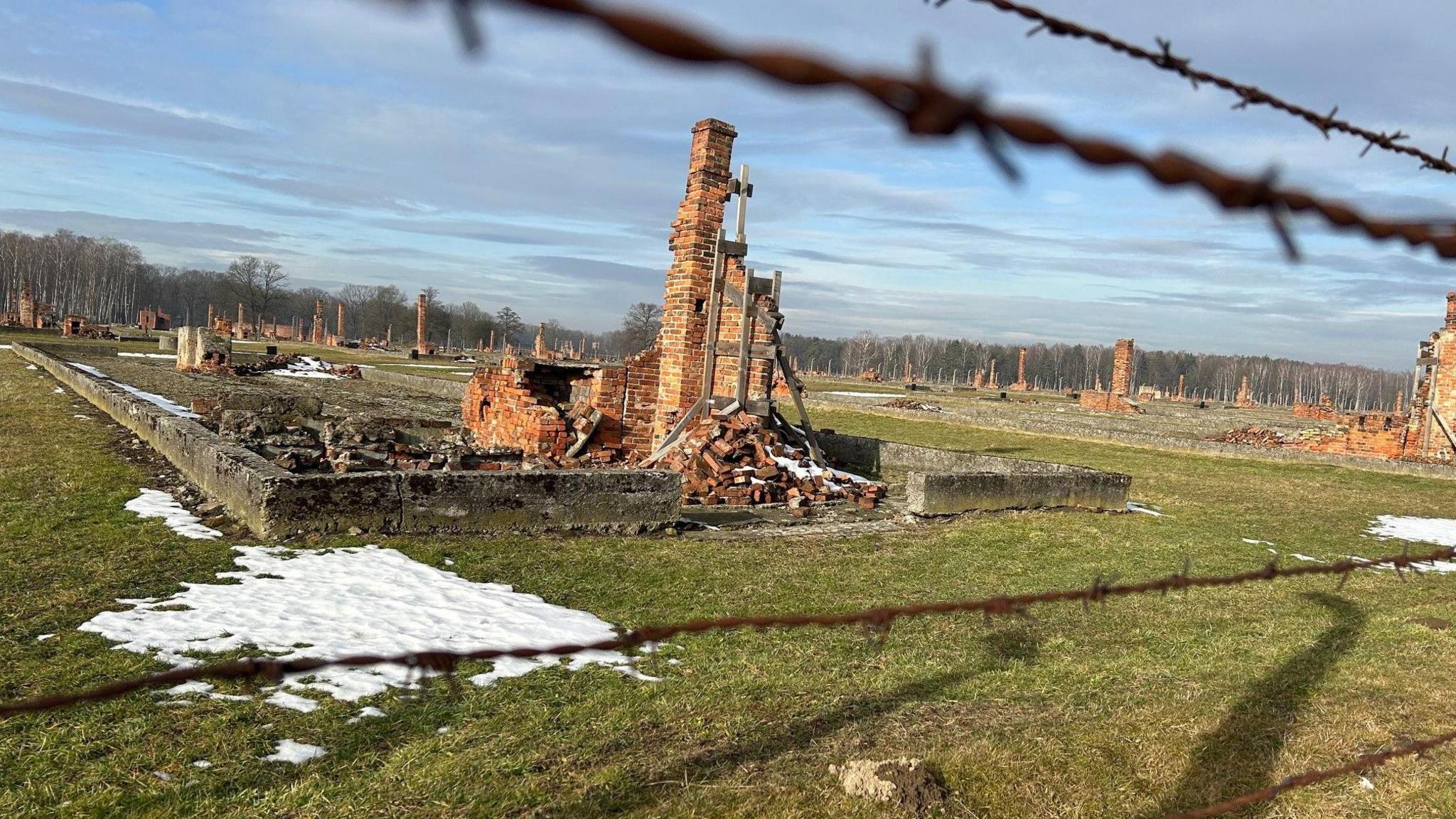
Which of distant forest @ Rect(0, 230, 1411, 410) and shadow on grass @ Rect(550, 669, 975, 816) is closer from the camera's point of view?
shadow on grass @ Rect(550, 669, 975, 816)

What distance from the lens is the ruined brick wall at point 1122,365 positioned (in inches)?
1705

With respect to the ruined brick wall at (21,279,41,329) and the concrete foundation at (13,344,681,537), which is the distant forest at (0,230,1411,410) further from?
the concrete foundation at (13,344,681,537)

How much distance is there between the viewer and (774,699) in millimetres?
4262

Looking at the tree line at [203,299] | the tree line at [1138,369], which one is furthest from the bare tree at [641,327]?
the tree line at [1138,369]

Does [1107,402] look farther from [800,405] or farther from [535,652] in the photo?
[535,652]

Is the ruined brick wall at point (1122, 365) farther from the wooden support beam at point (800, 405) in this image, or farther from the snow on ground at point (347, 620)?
the snow on ground at point (347, 620)

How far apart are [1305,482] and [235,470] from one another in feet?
54.9

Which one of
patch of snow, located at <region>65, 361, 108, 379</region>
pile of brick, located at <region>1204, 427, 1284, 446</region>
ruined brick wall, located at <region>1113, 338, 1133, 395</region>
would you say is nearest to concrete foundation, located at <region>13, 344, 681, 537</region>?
patch of snow, located at <region>65, 361, 108, 379</region>

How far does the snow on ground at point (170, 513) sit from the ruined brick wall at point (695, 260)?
5973 mm

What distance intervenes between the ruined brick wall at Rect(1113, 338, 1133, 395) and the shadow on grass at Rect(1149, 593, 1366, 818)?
132ft

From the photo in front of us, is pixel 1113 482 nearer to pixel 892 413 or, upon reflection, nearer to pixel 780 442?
pixel 780 442

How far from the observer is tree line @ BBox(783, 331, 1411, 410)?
119000mm

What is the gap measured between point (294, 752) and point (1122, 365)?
4604 cm

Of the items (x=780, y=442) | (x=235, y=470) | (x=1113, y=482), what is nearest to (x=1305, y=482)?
(x=1113, y=482)
